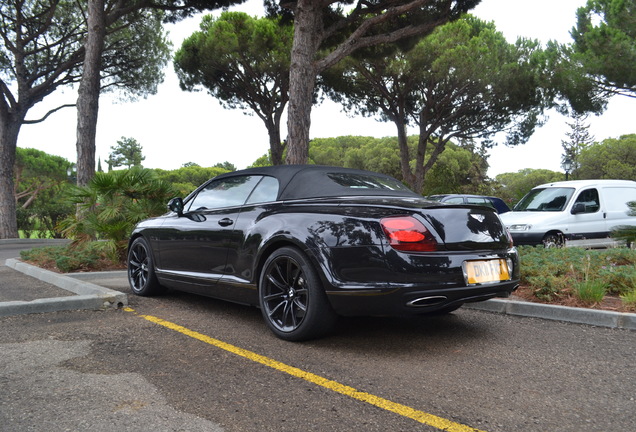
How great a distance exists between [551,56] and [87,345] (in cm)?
2577

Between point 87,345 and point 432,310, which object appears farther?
point 87,345

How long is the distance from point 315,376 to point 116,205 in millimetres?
6687

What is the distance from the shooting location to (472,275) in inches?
148

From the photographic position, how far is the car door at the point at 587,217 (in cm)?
1138

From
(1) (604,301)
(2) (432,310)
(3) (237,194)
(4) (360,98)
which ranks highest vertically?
(4) (360,98)

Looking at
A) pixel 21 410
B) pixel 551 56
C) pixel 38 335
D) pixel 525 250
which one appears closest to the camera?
pixel 21 410

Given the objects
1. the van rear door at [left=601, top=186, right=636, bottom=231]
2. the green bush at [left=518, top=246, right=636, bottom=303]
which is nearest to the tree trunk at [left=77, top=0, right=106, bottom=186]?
the green bush at [left=518, top=246, right=636, bottom=303]

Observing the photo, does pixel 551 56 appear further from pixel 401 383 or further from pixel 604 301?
pixel 401 383

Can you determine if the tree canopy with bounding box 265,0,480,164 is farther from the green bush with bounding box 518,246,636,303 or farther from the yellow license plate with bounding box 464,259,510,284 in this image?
the yellow license plate with bounding box 464,259,510,284

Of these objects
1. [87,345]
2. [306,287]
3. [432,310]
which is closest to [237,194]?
[306,287]

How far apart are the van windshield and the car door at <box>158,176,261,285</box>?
8.87 metres

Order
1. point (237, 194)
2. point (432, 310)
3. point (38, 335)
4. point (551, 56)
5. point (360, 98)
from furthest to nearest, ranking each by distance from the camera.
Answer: point (360, 98) → point (551, 56) → point (237, 194) → point (38, 335) → point (432, 310)

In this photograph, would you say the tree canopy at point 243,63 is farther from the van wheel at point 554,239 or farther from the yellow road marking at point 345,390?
the yellow road marking at point 345,390

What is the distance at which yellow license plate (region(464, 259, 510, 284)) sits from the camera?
12.3 feet
